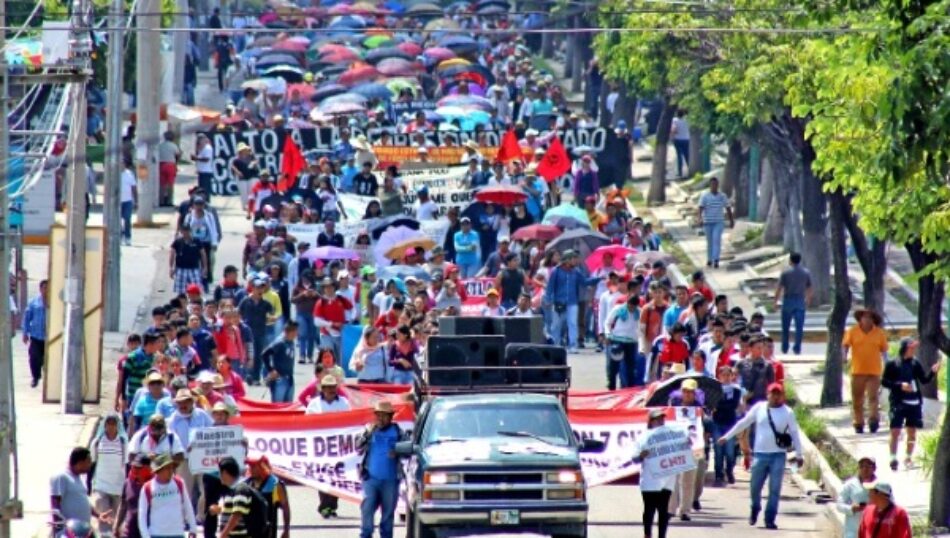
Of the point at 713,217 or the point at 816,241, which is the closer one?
the point at 816,241

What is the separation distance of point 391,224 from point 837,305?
10.4 m

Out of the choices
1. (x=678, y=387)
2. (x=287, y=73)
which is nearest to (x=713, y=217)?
(x=678, y=387)

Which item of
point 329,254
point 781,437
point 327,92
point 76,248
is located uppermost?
point 327,92

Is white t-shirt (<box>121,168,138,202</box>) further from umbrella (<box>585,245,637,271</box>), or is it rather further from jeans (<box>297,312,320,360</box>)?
umbrella (<box>585,245,637,271</box>)

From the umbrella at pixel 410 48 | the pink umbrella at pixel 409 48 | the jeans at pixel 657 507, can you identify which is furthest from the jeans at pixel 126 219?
the pink umbrella at pixel 409 48

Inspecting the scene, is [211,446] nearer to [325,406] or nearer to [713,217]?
[325,406]

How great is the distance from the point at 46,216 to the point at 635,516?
738 inches

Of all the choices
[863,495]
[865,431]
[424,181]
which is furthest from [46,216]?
[863,495]

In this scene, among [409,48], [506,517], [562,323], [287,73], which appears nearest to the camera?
[506,517]

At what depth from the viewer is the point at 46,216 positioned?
3959 centimetres

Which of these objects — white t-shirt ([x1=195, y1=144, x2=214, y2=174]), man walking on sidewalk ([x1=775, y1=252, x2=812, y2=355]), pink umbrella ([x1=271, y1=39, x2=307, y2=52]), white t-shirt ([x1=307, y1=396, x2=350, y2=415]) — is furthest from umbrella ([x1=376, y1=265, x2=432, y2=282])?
pink umbrella ([x1=271, y1=39, x2=307, y2=52])

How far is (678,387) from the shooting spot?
24344 millimetres

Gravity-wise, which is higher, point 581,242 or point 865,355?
point 581,242

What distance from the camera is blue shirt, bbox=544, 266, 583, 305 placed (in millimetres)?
33062
